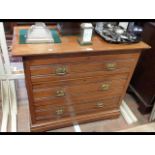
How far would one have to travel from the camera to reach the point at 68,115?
152 centimetres

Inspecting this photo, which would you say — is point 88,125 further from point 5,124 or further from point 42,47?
point 42,47

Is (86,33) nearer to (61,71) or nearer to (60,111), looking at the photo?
(61,71)

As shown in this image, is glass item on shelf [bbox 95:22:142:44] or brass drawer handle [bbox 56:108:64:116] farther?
brass drawer handle [bbox 56:108:64:116]

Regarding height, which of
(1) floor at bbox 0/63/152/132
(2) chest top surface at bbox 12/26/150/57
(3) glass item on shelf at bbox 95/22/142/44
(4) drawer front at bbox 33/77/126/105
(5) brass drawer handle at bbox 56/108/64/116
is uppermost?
(3) glass item on shelf at bbox 95/22/142/44

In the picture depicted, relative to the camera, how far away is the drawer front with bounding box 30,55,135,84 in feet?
3.76

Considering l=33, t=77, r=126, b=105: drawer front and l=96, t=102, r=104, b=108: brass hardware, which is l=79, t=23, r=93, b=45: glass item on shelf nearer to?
l=33, t=77, r=126, b=105: drawer front

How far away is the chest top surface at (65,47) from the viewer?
1031mm

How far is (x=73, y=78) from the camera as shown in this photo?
1.26 m

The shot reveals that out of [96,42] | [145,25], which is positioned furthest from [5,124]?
[145,25]

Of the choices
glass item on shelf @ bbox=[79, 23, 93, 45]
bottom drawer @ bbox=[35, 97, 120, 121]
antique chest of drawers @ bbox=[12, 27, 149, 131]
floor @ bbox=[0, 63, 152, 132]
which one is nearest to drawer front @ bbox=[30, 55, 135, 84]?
antique chest of drawers @ bbox=[12, 27, 149, 131]

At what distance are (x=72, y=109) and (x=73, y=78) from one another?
35 cm

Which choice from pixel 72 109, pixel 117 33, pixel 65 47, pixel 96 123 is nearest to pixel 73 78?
pixel 65 47

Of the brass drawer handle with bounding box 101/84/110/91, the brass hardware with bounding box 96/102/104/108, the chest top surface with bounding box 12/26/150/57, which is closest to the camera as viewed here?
the chest top surface with bounding box 12/26/150/57

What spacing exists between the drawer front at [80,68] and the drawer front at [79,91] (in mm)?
79
